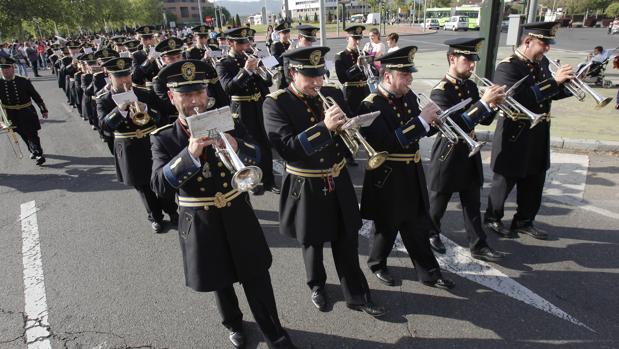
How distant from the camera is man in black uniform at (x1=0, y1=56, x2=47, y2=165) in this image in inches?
333

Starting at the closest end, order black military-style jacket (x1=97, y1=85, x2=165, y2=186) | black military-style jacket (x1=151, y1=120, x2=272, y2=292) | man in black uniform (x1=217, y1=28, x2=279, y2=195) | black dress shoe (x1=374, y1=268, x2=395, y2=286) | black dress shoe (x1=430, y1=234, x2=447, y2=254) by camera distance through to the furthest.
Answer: black military-style jacket (x1=151, y1=120, x2=272, y2=292) < black dress shoe (x1=374, y1=268, x2=395, y2=286) < black dress shoe (x1=430, y1=234, x2=447, y2=254) < black military-style jacket (x1=97, y1=85, x2=165, y2=186) < man in black uniform (x1=217, y1=28, x2=279, y2=195)

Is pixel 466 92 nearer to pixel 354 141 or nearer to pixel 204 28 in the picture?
pixel 354 141

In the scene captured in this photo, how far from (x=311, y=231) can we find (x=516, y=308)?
6.95 feet

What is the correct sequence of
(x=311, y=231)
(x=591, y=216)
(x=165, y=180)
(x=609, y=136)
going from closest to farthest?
(x=165, y=180) → (x=311, y=231) → (x=591, y=216) → (x=609, y=136)

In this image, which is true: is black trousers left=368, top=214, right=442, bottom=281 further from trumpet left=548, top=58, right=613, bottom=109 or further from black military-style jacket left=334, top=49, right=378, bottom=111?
black military-style jacket left=334, top=49, right=378, bottom=111

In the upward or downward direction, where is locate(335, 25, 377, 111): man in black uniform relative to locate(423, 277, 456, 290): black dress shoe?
upward

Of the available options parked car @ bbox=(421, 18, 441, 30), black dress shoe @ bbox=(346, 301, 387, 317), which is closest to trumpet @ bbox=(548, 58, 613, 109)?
black dress shoe @ bbox=(346, 301, 387, 317)

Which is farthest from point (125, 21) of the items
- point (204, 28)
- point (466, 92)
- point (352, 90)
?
point (466, 92)

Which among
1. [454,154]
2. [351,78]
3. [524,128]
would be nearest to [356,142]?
[454,154]

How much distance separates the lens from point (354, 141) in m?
3.39

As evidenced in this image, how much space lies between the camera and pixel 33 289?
4.60 m

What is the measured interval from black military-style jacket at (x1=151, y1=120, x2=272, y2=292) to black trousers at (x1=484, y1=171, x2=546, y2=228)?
10.8ft

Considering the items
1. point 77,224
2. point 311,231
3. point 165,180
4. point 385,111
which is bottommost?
point 77,224

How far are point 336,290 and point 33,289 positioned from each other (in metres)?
3.44
